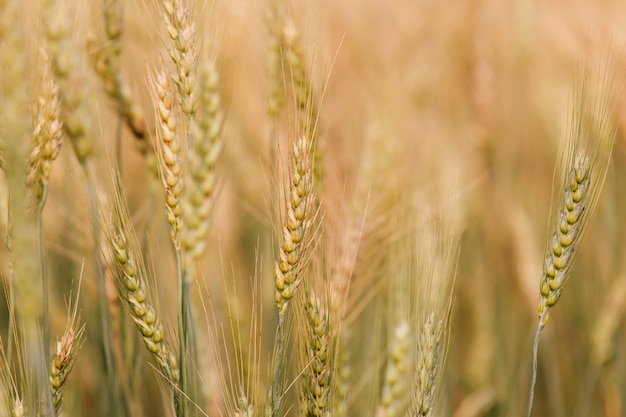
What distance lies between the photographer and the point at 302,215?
77cm

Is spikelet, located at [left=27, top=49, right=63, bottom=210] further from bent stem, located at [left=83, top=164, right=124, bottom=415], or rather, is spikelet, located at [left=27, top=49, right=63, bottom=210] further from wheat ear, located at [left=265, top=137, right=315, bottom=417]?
wheat ear, located at [left=265, top=137, right=315, bottom=417]

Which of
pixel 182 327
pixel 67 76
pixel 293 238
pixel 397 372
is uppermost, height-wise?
pixel 67 76

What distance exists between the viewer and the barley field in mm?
791

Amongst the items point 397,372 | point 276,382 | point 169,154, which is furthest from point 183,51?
point 397,372

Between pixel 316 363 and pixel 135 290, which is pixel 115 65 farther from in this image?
pixel 316 363

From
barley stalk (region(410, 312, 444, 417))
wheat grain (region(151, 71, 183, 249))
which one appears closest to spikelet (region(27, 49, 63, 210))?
wheat grain (region(151, 71, 183, 249))

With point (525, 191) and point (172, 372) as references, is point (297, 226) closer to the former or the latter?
point (172, 372)

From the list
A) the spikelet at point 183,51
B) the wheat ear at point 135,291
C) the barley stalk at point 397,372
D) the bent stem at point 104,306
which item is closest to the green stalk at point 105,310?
the bent stem at point 104,306

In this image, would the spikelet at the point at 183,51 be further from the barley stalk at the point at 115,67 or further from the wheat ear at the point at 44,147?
the barley stalk at the point at 115,67

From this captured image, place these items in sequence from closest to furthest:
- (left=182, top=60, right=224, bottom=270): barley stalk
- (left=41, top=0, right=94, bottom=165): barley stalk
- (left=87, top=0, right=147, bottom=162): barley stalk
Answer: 1. (left=182, top=60, right=224, bottom=270): barley stalk
2. (left=41, top=0, right=94, bottom=165): barley stalk
3. (left=87, top=0, right=147, bottom=162): barley stalk

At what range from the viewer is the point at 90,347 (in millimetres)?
1504

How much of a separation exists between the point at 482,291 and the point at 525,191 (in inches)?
17.7

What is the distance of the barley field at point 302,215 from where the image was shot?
79 cm

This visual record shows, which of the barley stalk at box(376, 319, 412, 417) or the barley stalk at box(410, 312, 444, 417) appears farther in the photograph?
the barley stalk at box(376, 319, 412, 417)
